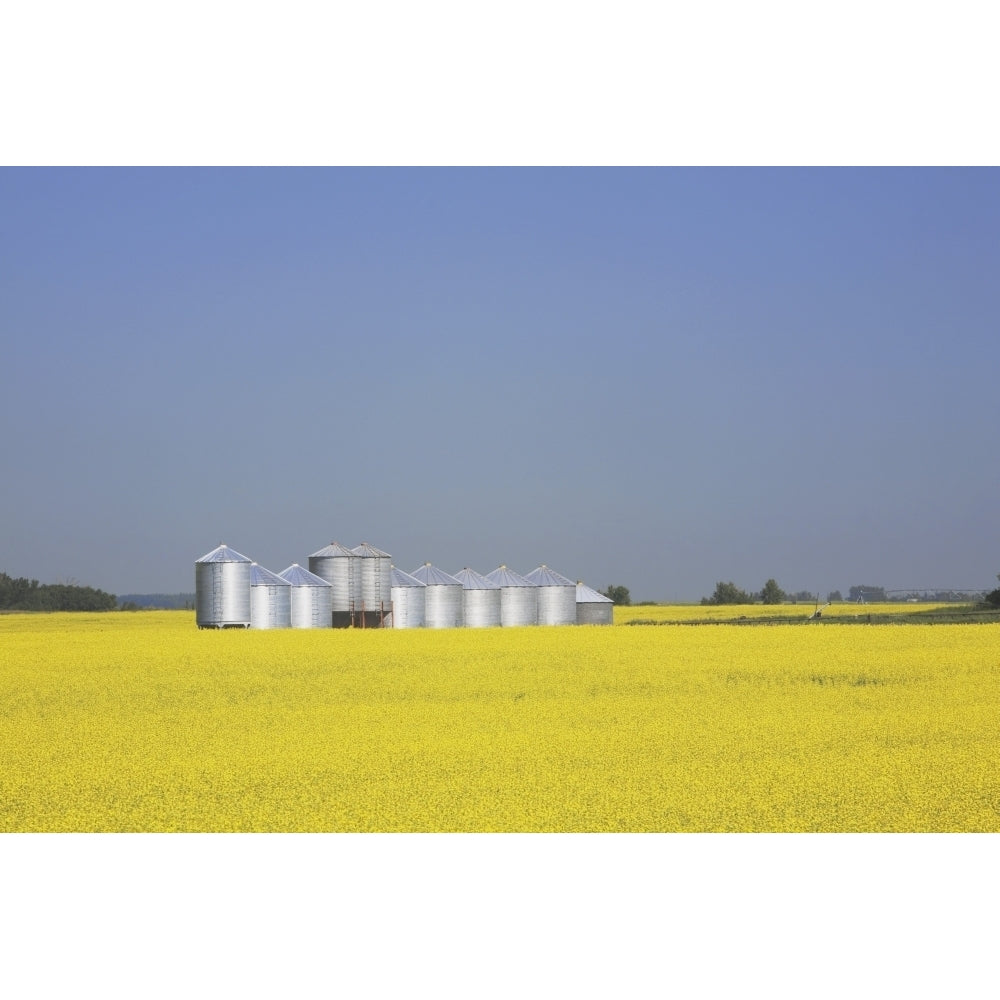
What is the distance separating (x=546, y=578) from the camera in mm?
49312

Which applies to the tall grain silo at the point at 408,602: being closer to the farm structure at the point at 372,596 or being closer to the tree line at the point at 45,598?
the farm structure at the point at 372,596

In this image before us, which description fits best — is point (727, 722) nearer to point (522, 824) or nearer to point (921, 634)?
point (522, 824)

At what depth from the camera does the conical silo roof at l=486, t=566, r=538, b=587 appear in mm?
49250

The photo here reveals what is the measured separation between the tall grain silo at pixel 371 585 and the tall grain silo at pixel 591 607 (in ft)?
27.0

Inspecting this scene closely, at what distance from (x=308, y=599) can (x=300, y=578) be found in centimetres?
96

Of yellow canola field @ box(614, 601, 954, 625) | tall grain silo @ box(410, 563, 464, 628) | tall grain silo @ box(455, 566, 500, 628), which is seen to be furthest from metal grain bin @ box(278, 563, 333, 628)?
yellow canola field @ box(614, 601, 954, 625)

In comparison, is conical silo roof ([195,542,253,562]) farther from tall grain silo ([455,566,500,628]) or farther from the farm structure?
tall grain silo ([455,566,500,628])

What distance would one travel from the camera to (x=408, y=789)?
11773mm

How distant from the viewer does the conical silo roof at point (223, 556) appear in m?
40.5

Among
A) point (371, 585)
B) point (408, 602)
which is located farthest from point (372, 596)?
point (408, 602)

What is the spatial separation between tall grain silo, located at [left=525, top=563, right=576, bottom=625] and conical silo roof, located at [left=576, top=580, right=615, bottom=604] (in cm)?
63

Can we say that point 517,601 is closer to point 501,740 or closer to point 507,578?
point 507,578

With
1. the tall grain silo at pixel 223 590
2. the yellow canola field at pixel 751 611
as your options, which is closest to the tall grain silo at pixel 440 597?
the tall grain silo at pixel 223 590

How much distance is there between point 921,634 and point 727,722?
17.8 meters
